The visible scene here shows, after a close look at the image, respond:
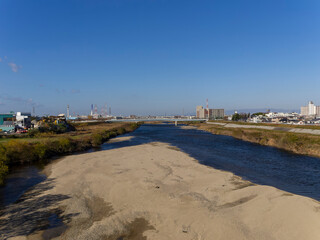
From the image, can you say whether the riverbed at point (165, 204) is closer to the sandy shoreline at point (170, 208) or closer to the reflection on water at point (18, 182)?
the sandy shoreline at point (170, 208)

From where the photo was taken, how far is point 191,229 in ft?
31.9

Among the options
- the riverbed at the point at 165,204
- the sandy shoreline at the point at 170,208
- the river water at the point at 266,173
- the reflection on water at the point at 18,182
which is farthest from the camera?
the river water at the point at 266,173

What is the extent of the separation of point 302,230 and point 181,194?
7.27 meters

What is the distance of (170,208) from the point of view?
12.0 meters

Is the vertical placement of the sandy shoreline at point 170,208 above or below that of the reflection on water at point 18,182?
above

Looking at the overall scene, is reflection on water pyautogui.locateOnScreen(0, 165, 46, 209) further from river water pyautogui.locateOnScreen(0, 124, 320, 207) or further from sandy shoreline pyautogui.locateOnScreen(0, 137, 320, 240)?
sandy shoreline pyautogui.locateOnScreen(0, 137, 320, 240)

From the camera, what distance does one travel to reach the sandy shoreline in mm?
9500

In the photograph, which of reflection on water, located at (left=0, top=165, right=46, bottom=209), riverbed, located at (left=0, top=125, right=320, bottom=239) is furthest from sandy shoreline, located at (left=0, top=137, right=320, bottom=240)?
reflection on water, located at (left=0, top=165, right=46, bottom=209)

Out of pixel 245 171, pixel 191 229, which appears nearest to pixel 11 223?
pixel 191 229

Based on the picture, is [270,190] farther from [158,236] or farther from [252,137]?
[252,137]

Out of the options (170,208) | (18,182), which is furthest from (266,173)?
(18,182)

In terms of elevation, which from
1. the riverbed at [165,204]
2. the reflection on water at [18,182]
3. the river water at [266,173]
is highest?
the riverbed at [165,204]

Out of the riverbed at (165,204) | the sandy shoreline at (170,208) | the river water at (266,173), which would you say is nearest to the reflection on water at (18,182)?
the river water at (266,173)

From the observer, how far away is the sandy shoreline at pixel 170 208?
9.50m
